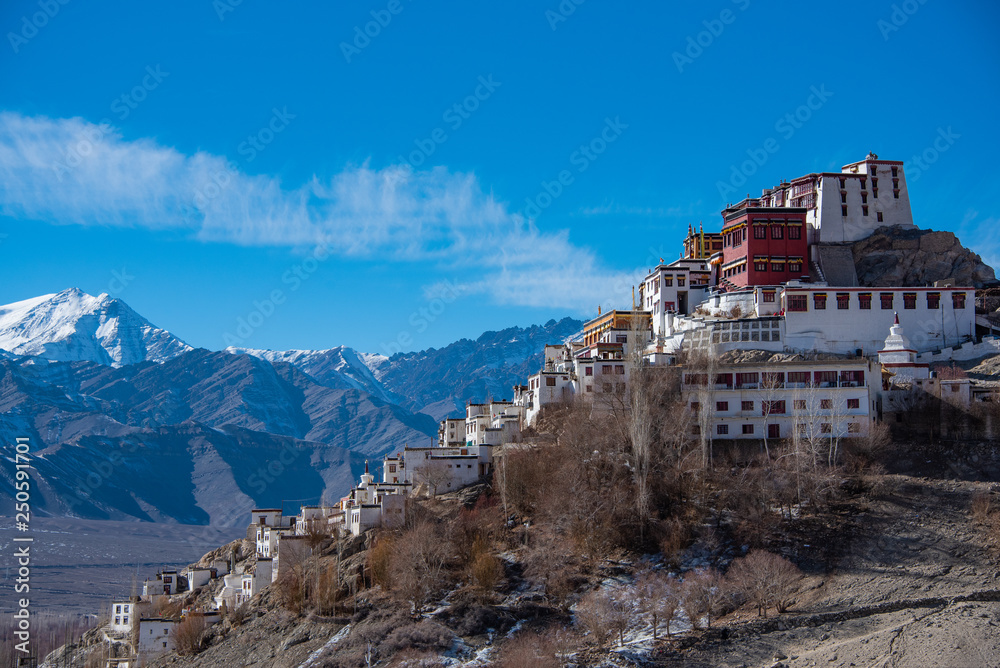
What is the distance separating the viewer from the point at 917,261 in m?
97.1

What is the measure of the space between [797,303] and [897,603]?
33.1 metres

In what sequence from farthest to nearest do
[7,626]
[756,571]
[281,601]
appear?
1. [7,626]
2. [281,601]
3. [756,571]

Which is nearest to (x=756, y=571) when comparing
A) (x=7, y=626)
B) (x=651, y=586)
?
(x=651, y=586)

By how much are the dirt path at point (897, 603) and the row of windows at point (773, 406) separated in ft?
28.6

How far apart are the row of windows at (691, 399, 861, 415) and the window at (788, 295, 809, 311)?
12441 mm

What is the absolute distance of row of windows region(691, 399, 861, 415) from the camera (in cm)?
7538

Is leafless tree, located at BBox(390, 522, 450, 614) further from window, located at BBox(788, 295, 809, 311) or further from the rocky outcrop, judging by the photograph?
the rocky outcrop

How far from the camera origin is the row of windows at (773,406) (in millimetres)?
75375

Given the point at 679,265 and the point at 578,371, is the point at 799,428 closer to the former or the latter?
the point at 578,371

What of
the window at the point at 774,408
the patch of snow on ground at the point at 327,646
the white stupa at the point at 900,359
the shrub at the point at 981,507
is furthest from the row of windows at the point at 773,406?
the patch of snow on ground at the point at 327,646

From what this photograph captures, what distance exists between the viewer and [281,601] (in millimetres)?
77812

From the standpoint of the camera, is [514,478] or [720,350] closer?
[514,478]

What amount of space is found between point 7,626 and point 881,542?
453 ft

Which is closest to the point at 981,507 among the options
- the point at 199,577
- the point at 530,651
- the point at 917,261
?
the point at 530,651
